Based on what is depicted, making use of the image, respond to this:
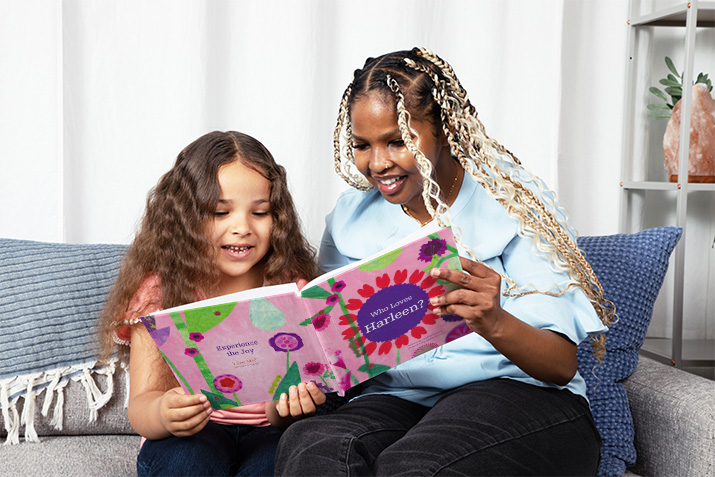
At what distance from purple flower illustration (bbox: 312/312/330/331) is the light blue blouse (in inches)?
11.6

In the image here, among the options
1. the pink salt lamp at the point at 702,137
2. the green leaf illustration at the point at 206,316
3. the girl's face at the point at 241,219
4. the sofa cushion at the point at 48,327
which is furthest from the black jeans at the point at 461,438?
the pink salt lamp at the point at 702,137

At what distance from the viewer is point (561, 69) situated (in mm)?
1892

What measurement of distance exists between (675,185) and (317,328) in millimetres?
1228

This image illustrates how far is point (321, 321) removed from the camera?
39.1 inches

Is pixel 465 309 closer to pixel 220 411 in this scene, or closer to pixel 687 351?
pixel 220 411

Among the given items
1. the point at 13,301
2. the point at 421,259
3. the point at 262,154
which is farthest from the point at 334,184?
the point at 421,259

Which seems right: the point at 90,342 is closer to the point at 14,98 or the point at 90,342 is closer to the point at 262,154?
the point at 262,154

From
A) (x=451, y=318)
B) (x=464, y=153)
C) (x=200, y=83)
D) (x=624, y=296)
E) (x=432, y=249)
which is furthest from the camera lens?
(x=200, y=83)

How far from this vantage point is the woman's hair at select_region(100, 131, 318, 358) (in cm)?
128

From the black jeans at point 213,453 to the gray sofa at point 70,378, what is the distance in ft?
0.51

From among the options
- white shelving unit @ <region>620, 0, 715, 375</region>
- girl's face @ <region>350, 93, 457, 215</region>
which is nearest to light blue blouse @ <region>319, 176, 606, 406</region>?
girl's face @ <region>350, 93, 457, 215</region>

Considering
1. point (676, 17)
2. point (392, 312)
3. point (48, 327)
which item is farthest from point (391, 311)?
point (676, 17)

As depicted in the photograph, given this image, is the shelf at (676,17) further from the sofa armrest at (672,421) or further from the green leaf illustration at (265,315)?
the green leaf illustration at (265,315)

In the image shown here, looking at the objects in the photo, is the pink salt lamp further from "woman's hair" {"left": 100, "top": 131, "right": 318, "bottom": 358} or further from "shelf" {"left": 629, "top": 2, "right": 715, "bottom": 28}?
"woman's hair" {"left": 100, "top": 131, "right": 318, "bottom": 358}
